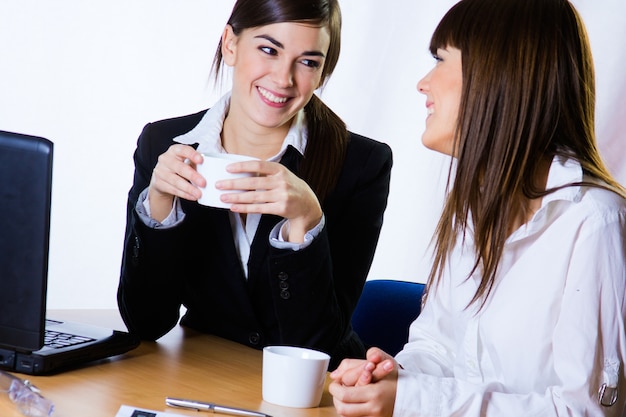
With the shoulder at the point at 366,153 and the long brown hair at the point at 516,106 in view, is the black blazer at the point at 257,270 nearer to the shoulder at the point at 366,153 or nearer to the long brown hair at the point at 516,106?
the shoulder at the point at 366,153

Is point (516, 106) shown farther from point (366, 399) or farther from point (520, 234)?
point (366, 399)

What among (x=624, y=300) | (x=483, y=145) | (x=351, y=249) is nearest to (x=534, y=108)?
(x=483, y=145)

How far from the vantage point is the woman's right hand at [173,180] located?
57.0 inches

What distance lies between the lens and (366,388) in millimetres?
1223

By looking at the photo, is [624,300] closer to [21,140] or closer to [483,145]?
[483,145]

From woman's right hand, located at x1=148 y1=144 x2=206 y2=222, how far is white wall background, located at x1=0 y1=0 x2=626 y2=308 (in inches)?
67.1

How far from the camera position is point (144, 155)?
1922 millimetres

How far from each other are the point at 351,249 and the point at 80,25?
1.76 meters

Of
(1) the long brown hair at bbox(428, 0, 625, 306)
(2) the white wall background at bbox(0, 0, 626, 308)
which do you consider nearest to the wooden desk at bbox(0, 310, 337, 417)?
(1) the long brown hair at bbox(428, 0, 625, 306)

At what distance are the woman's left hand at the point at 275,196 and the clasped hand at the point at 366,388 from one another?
34 centimetres

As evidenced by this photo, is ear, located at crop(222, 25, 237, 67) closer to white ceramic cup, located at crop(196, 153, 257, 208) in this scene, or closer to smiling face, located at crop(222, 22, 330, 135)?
smiling face, located at crop(222, 22, 330, 135)

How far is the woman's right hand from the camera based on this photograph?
145cm

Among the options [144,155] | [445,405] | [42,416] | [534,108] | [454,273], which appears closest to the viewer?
[42,416]

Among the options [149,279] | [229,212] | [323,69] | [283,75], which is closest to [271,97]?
[283,75]
